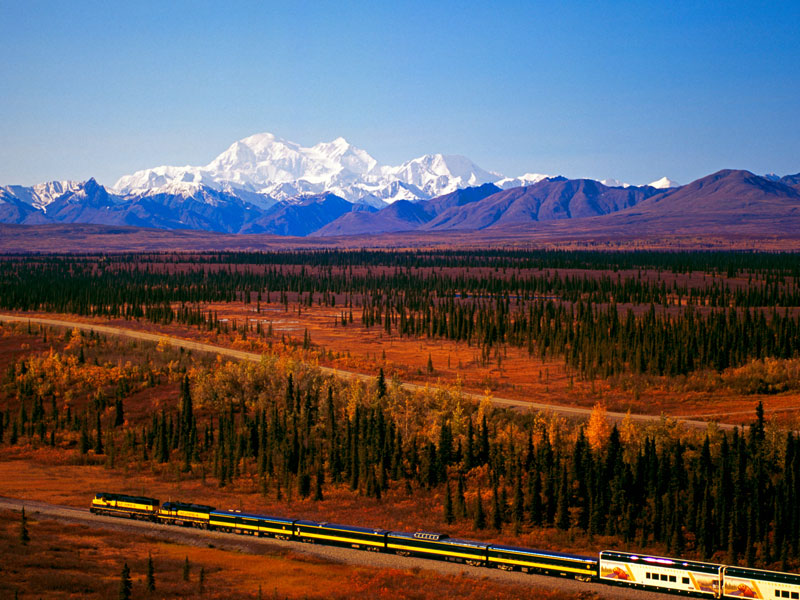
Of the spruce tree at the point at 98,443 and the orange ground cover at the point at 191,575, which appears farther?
the spruce tree at the point at 98,443

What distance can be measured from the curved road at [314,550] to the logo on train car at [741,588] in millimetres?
2721

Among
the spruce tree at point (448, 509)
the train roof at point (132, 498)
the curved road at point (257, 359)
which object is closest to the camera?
the train roof at point (132, 498)

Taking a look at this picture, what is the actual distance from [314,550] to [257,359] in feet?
168

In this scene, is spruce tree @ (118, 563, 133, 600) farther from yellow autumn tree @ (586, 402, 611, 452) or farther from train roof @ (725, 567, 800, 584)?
yellow autumn tree @ (586, 402, 611, 452)

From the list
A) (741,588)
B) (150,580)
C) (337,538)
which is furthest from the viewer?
(337,538)

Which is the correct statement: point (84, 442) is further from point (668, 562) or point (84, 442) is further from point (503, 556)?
point (668, 562)

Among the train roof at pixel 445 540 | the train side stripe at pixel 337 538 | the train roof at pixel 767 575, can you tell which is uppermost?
the train roof at pixel 767 575

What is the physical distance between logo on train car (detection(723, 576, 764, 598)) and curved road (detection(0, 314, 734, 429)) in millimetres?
25009

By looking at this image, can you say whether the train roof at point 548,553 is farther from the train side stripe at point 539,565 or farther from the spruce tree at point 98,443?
the spruce tree at point 98,443

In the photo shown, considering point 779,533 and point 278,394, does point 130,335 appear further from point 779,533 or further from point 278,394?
point 779,533

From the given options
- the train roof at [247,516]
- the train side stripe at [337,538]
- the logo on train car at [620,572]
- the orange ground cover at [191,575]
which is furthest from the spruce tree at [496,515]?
the train roof at [247,516]

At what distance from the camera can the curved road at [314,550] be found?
125 ft

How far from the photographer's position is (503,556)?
40406 mm

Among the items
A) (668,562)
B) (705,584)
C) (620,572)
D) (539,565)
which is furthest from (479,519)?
(705,584)
